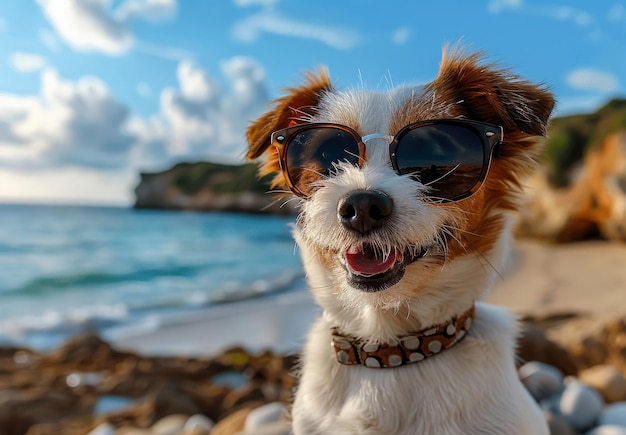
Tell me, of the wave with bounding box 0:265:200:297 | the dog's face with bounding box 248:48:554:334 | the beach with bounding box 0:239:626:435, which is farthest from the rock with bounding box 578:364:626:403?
the wave with bounding box 0:265:200:297

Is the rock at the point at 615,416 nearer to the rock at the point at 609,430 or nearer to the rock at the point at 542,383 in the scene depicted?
the rock at the point at 609,430

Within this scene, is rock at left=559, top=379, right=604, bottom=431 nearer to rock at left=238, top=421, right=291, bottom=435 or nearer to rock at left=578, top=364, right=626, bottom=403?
rock at left=578, top=364, right=626, bottom=403

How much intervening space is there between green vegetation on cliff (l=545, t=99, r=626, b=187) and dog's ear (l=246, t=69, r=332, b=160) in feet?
59.3

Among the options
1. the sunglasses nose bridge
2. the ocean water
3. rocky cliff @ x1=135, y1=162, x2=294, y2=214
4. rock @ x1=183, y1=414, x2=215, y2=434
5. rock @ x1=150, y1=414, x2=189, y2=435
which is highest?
rocky cliff @ x1=135, y1=162, x2=294, y2=214

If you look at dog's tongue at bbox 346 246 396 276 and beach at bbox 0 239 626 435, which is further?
beach at bbox 0 239 626 435

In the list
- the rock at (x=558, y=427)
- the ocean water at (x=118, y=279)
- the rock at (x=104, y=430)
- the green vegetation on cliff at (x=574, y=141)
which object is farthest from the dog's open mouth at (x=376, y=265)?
the green vegetation on cliff at (x=574, y=141)

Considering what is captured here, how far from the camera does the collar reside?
1927 millimetres

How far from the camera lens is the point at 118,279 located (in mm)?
15953

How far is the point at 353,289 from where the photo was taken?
1.91 m

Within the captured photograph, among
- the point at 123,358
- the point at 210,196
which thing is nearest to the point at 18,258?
the point at 123,358

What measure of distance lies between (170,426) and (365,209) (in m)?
3.22

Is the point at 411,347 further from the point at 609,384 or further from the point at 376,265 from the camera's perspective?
the point at 609,384

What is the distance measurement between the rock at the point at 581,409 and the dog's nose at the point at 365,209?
245 cm

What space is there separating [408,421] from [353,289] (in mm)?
498
